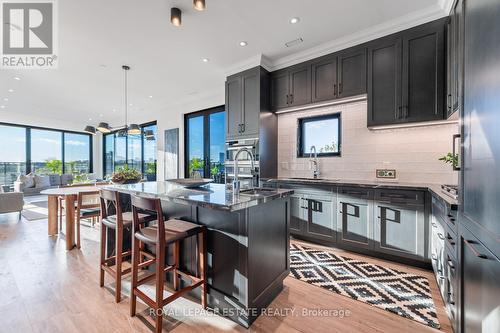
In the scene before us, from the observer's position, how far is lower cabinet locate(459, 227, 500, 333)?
0.88 metres

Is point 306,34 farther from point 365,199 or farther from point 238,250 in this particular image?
point 238,250

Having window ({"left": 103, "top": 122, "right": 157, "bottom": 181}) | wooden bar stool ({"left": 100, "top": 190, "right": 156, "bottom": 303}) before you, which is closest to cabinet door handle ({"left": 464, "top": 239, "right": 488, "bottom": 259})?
wooden bar stool ({"left": 100, "top": 190, "right": 156, "bottom": 303})

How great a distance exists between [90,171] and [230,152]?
29.5 feet

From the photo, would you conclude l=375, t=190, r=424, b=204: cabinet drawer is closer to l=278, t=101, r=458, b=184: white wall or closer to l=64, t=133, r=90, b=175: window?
l=278, t=101, r=458, b=184: white wall

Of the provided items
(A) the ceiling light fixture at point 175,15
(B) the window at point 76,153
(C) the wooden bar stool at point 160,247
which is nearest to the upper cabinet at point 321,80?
(A) the ceiling light fixture at point 175,15

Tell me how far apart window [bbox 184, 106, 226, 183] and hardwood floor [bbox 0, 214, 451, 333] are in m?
3.29

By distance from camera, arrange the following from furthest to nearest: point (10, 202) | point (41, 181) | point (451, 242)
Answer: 1. point (41, 181)
2. point (10, 202)
3. point (451, 242)

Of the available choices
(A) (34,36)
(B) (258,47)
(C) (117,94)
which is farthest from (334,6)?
(C) (117,94)

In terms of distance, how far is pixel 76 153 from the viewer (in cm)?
948

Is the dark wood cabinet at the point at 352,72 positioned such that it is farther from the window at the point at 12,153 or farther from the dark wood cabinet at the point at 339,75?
the window at the point at 12,153

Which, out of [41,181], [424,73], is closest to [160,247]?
[424,73]

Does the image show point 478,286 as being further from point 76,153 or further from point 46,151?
point 76,153

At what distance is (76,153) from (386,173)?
1156 centimetres

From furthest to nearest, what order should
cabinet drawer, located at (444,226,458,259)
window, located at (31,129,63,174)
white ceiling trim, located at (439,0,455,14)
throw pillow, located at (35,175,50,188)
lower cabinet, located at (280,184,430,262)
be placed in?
window, located at (31,129,63,174), throw pillow, located at (35,175,50,188), lower cabinet, located at (280,184,430,262), white ceiling trim, located at (439,0,455,14), cabinet drawer, located at (444,226,458,259)
